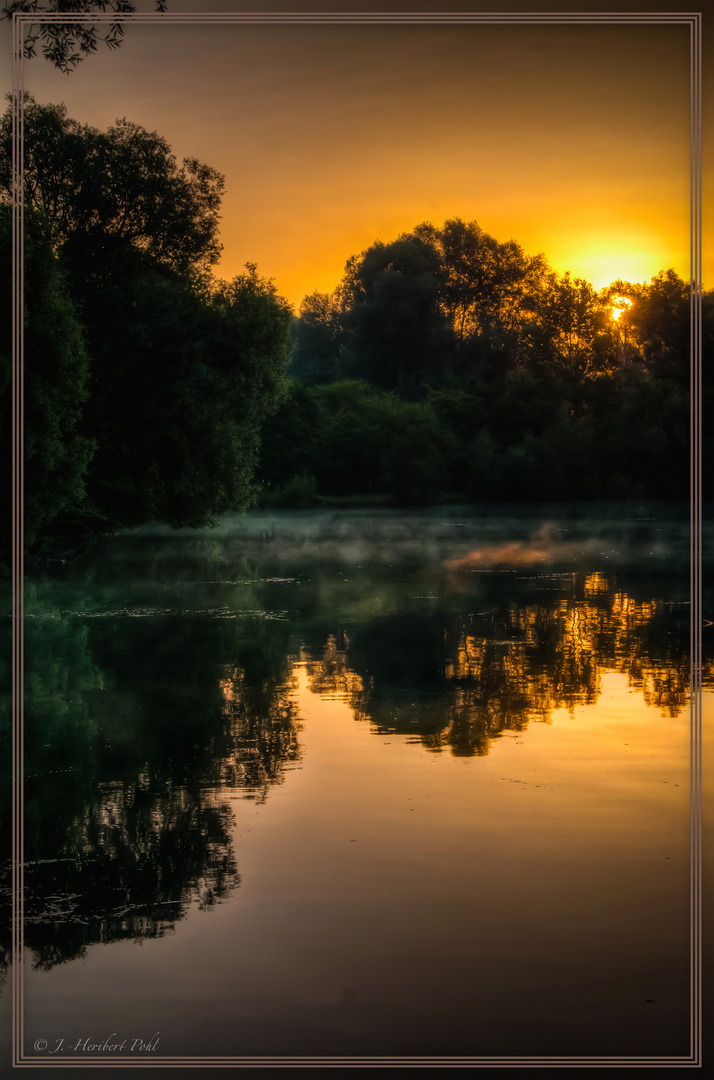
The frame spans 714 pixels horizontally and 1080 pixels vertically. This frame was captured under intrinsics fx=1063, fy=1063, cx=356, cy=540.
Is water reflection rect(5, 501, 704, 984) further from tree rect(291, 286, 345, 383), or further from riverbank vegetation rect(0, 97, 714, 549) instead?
tree rect(291, 286, 345, 383)

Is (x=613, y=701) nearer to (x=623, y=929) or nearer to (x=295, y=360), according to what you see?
(x=623, y=929)

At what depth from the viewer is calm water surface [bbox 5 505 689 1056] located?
4457 mm

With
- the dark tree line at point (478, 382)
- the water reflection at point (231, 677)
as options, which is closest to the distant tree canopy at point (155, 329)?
the water reflection at point (231, 677)

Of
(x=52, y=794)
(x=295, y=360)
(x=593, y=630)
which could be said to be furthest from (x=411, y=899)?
(x=295, y=360)

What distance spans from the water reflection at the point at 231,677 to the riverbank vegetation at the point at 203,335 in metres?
2.51

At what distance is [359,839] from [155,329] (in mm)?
20281

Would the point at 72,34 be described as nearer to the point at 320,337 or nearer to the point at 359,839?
the point at 359,839

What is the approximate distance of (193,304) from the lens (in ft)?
82.1

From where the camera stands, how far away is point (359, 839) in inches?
243

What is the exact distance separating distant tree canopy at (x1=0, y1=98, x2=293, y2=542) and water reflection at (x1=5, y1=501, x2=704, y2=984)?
2.05 meters

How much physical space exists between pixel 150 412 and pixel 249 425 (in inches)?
102

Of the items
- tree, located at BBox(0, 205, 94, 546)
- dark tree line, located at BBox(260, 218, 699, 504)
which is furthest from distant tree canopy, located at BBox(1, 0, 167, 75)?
tree, located at BBox(0, 205, 94, 546)

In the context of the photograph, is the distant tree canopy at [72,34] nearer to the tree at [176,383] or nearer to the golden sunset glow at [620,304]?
the golden sunset glow at [620,304]

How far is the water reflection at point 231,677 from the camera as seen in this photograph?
5840mm
